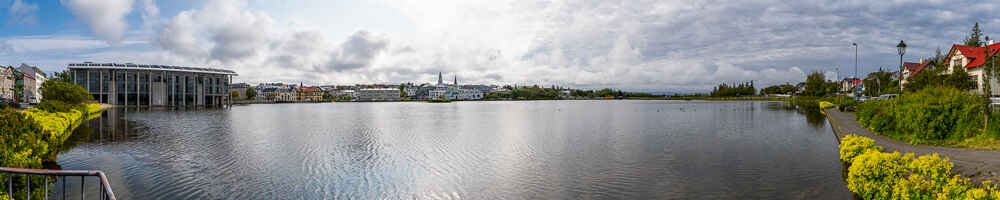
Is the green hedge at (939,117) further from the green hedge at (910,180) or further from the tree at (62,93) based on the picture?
the tree at (62,93)

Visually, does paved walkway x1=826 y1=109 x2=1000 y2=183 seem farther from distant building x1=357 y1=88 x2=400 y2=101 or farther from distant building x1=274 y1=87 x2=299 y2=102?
distant building x1=357 y1=88 x2=400 y2=101

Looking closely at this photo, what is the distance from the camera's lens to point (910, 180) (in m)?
5.93

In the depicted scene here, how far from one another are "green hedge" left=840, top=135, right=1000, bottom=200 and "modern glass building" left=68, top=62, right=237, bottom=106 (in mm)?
75861

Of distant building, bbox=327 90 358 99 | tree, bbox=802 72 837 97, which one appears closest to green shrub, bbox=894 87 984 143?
tree, bbox=802 72 837 97

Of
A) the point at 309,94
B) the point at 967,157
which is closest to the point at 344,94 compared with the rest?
the point at 309,94

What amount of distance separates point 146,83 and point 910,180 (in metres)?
83.7

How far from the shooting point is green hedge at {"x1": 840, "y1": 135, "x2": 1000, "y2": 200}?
536cm

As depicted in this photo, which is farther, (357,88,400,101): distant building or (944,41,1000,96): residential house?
(357,88,400,101): distant building

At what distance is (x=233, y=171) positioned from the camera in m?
10.2

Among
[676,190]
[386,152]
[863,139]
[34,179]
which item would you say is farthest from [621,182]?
[34,179]

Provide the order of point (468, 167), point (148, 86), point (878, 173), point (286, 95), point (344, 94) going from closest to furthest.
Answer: point (878, 173) < point (468, 167) < point (148, 86) < point (286, 95) < point (344, 94)

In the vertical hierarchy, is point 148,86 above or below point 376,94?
above

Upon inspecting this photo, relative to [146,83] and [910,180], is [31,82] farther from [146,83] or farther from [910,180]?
[910,180]

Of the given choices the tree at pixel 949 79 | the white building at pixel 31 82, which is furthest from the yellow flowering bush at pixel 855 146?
the white building at pixel 31 82
